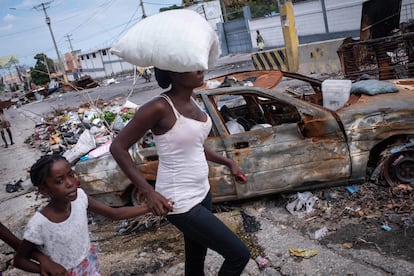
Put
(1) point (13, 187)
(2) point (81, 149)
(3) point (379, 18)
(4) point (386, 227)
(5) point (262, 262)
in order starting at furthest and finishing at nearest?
(3) point (379, 18), (1) point (13, 187), (2) point (81, 149), (4) point (386, 227), (5) point (262, 262)

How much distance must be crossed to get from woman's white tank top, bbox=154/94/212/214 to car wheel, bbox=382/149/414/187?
111 inches

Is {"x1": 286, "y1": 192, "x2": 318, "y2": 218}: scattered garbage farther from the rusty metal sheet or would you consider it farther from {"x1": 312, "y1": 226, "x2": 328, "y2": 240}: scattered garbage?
the rusty metal sheet

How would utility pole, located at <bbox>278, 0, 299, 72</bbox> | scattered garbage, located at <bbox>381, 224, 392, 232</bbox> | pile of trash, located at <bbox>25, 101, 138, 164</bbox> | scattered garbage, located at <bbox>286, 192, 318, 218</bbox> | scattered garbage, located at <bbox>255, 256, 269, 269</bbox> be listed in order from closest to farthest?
scattered garbage, located at <bbox>255, 256, 269, 269</bbox>
scattered garbage, located at <bbox>381, 224, 392, 232</bbox>
scattered garbage, located at <bbox>286, 192, 318, 218</bbox>
pile of trash, located at <bbox>25, 101, 138, 164</bbox>
utility pole, located at <bbox>278, 0, 299, 72</bbox>

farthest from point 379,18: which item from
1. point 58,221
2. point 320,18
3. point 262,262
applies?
point 320,18

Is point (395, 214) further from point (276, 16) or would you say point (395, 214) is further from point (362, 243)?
point (276, 16)

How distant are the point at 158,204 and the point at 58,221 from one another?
53 cm

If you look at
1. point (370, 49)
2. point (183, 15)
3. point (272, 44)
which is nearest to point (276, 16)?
point (272, 44)

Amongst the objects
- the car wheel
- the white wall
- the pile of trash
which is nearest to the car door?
the car wheel

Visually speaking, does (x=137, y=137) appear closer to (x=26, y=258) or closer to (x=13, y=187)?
(x=26, y=258)

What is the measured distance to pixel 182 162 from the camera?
1954 millimetres

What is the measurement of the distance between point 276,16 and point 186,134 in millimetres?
23378

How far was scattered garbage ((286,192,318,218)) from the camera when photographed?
414 cm

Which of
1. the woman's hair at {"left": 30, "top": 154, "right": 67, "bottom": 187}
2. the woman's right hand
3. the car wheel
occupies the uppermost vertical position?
the woman's hair at {"left": 30, "top": 154, "right": 67, "bottom": 187}

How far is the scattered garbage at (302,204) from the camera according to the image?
163 inches
